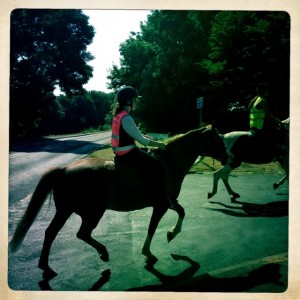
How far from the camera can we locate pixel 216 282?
257 centimetres

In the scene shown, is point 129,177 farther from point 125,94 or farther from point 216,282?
point 216,282

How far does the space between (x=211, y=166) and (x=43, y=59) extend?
2.52 m

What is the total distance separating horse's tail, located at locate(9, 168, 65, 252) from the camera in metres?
2.55

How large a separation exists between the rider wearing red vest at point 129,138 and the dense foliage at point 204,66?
0.95 feet

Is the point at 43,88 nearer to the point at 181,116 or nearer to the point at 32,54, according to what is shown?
the point at 32,54

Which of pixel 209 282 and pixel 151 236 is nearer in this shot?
pixel 209 282

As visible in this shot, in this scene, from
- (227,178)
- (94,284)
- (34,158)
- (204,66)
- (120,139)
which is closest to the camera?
(94,284)

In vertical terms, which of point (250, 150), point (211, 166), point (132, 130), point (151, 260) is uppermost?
point (132, 130)

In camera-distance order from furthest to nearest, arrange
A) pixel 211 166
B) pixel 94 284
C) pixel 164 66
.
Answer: pixel 211 166 → pixel 164 66 → pixel 94 284

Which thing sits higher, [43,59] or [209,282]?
[43,59]

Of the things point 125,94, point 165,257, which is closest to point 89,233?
point 165,257

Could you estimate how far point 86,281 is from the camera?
2.55 meters

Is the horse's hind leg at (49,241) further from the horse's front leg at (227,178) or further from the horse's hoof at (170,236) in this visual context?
the horse's front leg at (227,178)

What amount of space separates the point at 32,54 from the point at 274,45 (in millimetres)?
2409
